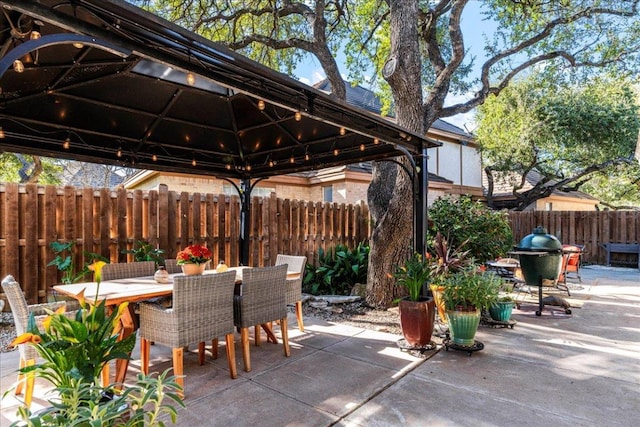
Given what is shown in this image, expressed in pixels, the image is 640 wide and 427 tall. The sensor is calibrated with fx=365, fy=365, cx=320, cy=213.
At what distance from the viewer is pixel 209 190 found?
10.1 m

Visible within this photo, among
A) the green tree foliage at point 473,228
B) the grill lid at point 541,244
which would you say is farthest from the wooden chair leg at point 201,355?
the green tree foliage at point 473,228

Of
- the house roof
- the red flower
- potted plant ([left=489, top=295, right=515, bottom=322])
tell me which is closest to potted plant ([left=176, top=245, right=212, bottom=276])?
the red flower

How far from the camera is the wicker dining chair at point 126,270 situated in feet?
13.4

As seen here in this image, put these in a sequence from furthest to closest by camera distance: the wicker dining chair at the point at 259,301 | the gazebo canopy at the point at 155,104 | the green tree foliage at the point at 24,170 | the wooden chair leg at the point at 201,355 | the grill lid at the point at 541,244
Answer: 1. the green tree foliage at the point at 24,170
2. the grill lid at the point at 541,244
3. the wooden chair leg at the point at 201,355
4. the wicker dining chair at the point at 259,301
5. the gazebo canopy at the point at 155,104

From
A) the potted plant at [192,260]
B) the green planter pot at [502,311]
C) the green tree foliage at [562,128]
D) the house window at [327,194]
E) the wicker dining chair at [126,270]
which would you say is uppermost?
the green tree foliage at [562,128]

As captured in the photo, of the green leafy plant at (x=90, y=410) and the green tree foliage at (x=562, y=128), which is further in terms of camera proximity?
the green tree foliage at (x=562, y=128)

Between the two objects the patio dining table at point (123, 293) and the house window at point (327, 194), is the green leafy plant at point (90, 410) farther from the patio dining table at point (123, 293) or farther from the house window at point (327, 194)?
the house window at point (327, 194)

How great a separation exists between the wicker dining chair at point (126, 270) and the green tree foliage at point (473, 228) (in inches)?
189

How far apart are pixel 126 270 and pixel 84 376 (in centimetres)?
286

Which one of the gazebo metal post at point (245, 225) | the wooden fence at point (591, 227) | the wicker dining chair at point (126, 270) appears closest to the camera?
the wicker dining chair at point (126, 270)

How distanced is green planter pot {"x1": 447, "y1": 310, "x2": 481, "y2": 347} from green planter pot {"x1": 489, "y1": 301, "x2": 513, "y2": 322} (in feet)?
3.85

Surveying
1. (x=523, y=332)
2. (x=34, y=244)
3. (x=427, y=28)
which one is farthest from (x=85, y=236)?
(x=427, y=28)

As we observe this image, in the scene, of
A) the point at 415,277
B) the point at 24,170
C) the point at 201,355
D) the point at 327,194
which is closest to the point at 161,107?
the point at 201,355

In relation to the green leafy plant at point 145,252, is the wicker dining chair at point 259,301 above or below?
below
